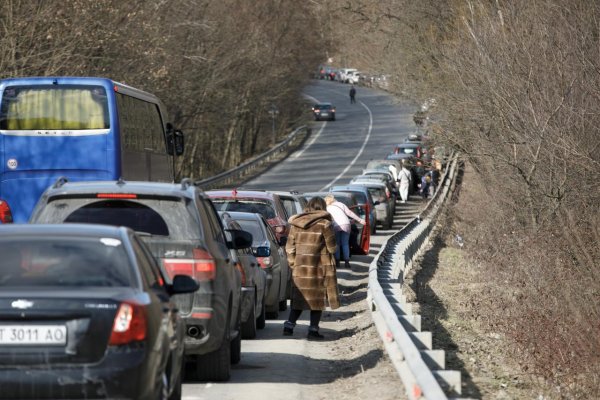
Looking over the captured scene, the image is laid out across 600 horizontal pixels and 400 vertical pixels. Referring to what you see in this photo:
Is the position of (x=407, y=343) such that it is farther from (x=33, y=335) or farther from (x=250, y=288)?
(x=250, y=288)

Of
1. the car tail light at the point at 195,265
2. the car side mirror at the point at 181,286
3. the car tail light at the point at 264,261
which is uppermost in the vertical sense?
the car side mirror at the point at 181,286

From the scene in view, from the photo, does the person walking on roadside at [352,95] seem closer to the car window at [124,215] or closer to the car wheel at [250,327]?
the car wheel at [250,327]

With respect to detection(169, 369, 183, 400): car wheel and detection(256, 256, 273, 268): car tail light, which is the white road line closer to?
detection(256, 256, 273, 268): car tail light

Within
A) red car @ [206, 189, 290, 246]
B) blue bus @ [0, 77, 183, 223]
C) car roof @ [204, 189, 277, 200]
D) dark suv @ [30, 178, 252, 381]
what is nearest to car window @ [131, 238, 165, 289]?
dark suv @ [30, 178, 252, 381]

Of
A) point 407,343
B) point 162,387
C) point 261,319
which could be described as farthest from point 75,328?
point 261,319

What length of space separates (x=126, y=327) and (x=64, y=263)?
0.67 meters

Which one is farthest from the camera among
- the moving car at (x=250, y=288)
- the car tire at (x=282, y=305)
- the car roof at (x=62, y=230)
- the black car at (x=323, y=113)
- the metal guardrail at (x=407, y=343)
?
the black car at (x=323, y=113)

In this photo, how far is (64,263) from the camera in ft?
26.3

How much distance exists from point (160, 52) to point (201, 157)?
31475 mm

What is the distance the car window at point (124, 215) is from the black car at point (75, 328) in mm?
2739

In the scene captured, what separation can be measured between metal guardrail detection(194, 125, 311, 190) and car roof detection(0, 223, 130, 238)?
116 ft

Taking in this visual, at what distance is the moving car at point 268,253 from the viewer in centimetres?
1730

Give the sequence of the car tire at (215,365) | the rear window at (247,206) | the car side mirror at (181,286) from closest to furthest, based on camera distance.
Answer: the car side mirror at (181,286) → the car tire at (215,365) → the rear window at (247,206)

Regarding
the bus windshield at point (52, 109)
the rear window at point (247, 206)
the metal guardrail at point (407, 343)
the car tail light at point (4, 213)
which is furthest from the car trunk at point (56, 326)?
the bus windshield at point (52, 109)
